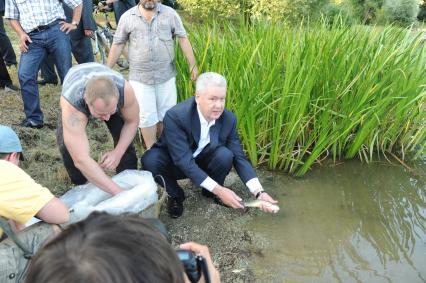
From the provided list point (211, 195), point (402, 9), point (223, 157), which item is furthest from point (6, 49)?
point (402, 9)

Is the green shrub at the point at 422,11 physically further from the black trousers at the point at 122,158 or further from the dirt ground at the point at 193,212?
the black trousers at the point at 122,158

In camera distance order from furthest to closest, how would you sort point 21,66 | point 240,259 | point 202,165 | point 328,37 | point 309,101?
point 21,66
point 328,37
point 309,101
point 202,165
point 240,259

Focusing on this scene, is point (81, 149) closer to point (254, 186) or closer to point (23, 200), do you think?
point (23, 200)

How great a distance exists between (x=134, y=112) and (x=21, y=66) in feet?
5.61

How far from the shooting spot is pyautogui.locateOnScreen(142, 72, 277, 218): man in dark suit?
249 cm

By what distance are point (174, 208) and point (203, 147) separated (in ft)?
1.50

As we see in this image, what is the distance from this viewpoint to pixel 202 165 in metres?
2.82

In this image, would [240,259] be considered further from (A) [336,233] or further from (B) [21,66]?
(B) [21,66]

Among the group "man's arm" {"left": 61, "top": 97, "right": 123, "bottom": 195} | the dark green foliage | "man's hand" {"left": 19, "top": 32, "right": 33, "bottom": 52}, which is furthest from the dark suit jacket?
the dark green foliage

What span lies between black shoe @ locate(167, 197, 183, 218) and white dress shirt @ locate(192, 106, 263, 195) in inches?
13.0

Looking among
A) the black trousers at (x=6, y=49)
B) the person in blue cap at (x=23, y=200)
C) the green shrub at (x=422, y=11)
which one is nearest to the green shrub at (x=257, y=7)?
the black trousers at (x=6, y=49)

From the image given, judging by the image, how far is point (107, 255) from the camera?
616 millimetres

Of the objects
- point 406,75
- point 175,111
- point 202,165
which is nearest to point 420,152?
point 406,75

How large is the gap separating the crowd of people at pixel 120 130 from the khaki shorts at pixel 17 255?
7 centimetres
